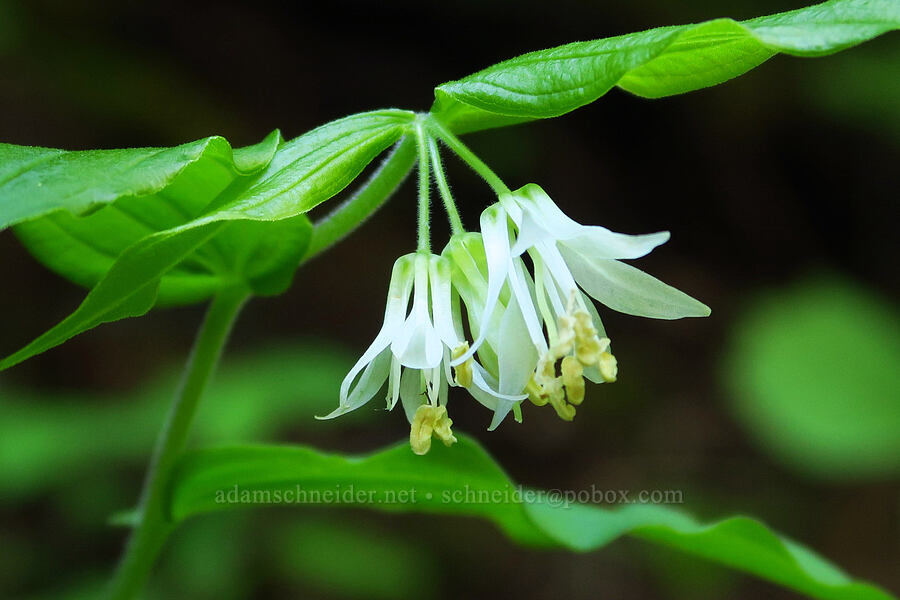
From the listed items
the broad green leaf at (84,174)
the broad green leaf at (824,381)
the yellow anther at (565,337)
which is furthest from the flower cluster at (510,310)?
the broad green leaf at (824,381)

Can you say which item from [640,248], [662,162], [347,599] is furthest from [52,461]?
[662,162]

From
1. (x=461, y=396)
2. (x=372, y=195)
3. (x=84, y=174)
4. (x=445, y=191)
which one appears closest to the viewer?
(x=84, y=174)

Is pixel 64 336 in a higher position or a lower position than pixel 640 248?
lower

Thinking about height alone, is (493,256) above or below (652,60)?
below

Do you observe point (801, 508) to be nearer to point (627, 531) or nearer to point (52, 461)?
point (627, 531)

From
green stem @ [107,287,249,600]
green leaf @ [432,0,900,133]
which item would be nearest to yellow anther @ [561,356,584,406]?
green leaf @ [432,0,900,133]

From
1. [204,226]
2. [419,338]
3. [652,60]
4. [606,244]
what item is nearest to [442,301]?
[419,338]

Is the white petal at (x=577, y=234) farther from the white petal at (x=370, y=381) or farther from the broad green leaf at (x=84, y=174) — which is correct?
the broad green leaf at (x=84, y=174)

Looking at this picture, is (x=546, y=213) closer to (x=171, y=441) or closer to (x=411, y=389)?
(x=411, y=389)
